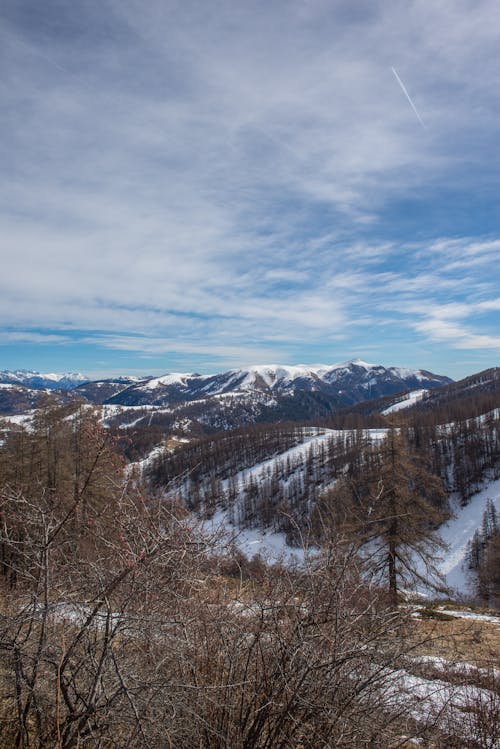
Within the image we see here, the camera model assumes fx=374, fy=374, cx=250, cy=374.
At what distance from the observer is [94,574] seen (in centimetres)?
329

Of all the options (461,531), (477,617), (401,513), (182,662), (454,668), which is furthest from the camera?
(461,531)

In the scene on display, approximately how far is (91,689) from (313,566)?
2240mm

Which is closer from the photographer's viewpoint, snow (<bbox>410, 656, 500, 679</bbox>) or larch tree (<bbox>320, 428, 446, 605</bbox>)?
snow (<bbox>410, 656, 500, 679</bbox>)

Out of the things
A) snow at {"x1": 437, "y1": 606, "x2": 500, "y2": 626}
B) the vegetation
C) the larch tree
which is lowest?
snow at {"x1": 437, "y1": 606, "x2": 500, "y2": 626}

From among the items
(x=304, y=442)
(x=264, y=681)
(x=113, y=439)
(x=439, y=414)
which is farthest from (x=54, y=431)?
(x=439, y=414)

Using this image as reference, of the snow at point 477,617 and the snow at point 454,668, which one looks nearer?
the snow at point 454,668

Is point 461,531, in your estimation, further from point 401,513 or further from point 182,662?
point 182,662

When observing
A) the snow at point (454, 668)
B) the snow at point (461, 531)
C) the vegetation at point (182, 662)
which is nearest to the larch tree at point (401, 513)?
the snow at point (454, 668)

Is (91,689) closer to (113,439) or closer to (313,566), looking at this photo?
(113,439)

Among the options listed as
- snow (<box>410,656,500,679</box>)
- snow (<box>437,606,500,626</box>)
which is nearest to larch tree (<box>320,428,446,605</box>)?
snow (<box>437,606,500,626</box>)

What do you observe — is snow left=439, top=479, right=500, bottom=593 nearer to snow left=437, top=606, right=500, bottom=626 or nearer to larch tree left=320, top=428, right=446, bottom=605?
snow left=437, top=606, right=500, bottom=626

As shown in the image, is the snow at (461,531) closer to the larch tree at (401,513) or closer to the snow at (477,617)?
the snow at (477,617)

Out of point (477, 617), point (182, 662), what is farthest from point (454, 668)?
point (477, 617)

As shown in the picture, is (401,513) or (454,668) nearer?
(454,668)
